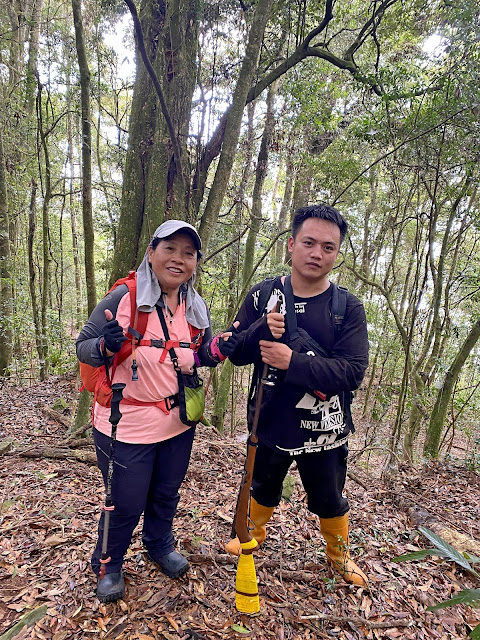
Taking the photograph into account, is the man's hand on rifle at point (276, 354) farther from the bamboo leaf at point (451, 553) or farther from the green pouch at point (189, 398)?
the bamboo leaf at point (451, 553)

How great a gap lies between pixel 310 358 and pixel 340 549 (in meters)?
1.61

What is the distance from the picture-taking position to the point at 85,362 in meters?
2.12

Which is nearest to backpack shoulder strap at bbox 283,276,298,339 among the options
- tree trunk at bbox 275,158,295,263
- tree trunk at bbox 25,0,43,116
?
tree trunk at bbox 25,0,43,116

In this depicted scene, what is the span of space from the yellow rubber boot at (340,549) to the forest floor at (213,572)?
0.07 m

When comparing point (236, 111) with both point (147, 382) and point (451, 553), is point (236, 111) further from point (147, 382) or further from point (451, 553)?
point (451, 553)

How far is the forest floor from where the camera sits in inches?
86.7

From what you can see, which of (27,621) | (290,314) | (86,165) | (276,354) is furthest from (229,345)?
(86,165)

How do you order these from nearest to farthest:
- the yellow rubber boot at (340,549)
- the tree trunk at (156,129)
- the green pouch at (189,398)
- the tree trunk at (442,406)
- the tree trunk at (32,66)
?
the green pouch at (189,398) → the yellow rubber boot at (340,549) → the tree trunk at (156,129) → the tree trunk at (32,66) → the tree trunk at (442,406)

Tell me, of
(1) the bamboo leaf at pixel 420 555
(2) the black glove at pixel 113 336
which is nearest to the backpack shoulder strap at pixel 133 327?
(2) the black glove at pixel 113 336

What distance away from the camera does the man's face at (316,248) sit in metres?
2.15

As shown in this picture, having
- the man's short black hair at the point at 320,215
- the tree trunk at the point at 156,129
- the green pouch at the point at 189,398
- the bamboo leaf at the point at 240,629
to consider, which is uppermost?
the tree trunk at the point at 156,129

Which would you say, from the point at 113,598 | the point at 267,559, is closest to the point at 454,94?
the point at 267,559

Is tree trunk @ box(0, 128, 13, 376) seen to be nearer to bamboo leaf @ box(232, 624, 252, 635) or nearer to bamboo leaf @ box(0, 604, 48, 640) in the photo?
bamboo leaf @ box(0, 604, 48, 640)

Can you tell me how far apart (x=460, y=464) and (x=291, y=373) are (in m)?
4.90
